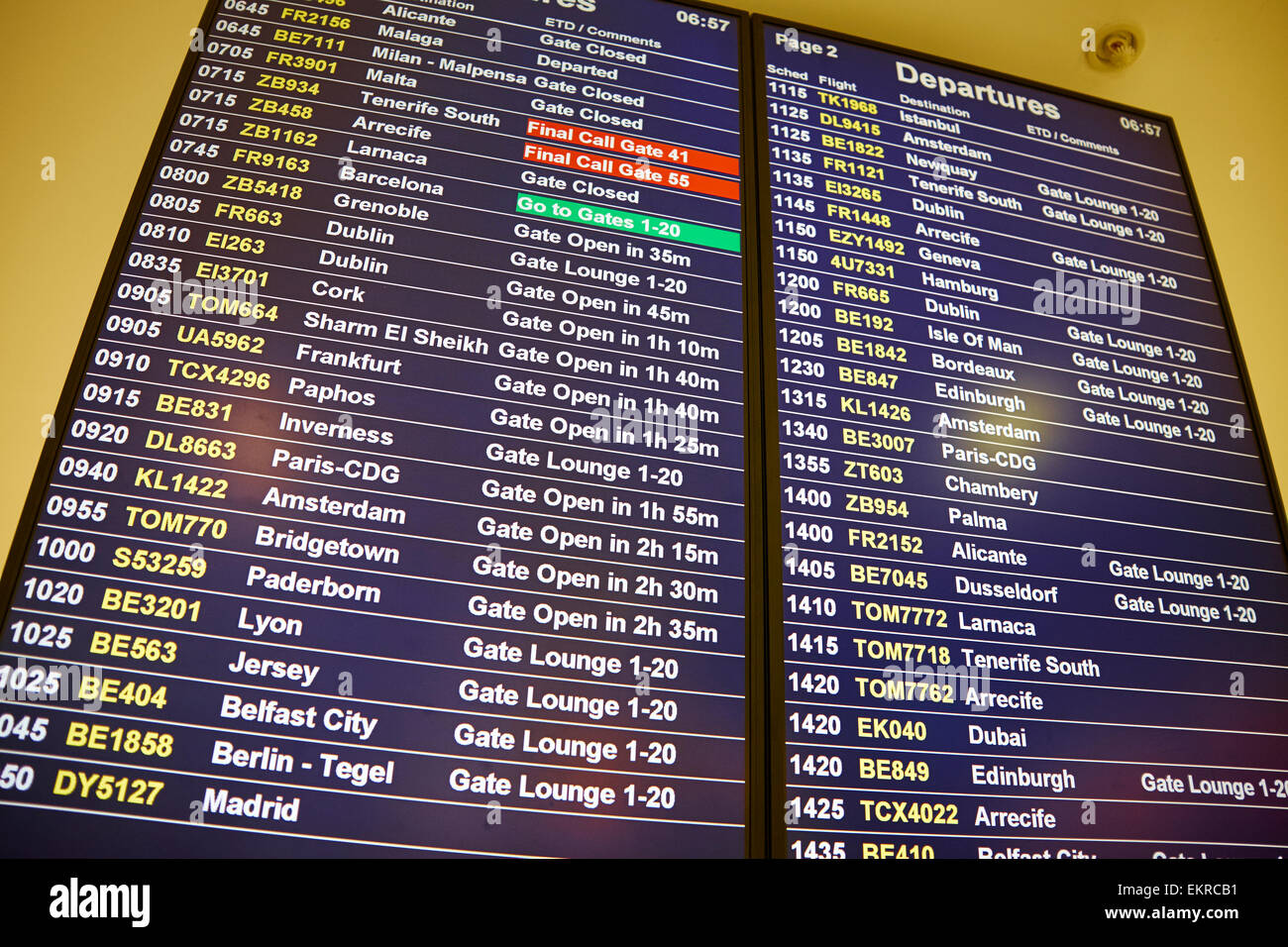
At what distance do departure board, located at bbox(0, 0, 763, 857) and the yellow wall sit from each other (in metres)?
0.17

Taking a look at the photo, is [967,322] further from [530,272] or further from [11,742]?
[11,742]

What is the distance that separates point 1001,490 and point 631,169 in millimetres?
1242

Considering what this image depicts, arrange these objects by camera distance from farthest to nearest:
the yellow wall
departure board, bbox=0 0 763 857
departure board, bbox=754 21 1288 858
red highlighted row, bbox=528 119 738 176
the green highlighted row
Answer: red highlighted row, bbox=528 119 738 176 < the green highlighted row < the yellow wall < departure board, bbox=754 21 1288 858 < departure board, bbox=0 0 763 857

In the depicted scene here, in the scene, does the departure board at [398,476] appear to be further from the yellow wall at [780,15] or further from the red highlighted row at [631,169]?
the yellow wall at [780,15]

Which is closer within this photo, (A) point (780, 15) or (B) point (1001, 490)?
(B) point (1001, 490)

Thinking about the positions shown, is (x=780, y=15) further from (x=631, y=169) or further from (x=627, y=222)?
(x=627, y=222)

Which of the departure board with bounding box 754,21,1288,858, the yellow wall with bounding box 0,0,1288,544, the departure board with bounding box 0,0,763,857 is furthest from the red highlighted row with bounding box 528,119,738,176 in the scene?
the yellow wall with bounding box 0,0,1288,544

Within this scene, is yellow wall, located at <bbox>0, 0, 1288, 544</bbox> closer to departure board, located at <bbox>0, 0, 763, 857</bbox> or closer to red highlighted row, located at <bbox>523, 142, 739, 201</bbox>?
departure board, located at <bbox>0, 0, 763, 857</bbox>

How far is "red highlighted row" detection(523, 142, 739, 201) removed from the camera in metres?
2.21

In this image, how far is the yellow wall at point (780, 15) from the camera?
1.93 m

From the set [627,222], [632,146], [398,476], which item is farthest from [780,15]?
[398,476]

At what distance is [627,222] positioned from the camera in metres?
2.17

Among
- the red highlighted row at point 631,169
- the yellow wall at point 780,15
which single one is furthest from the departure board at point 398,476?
the yellow wall at point 780,15
